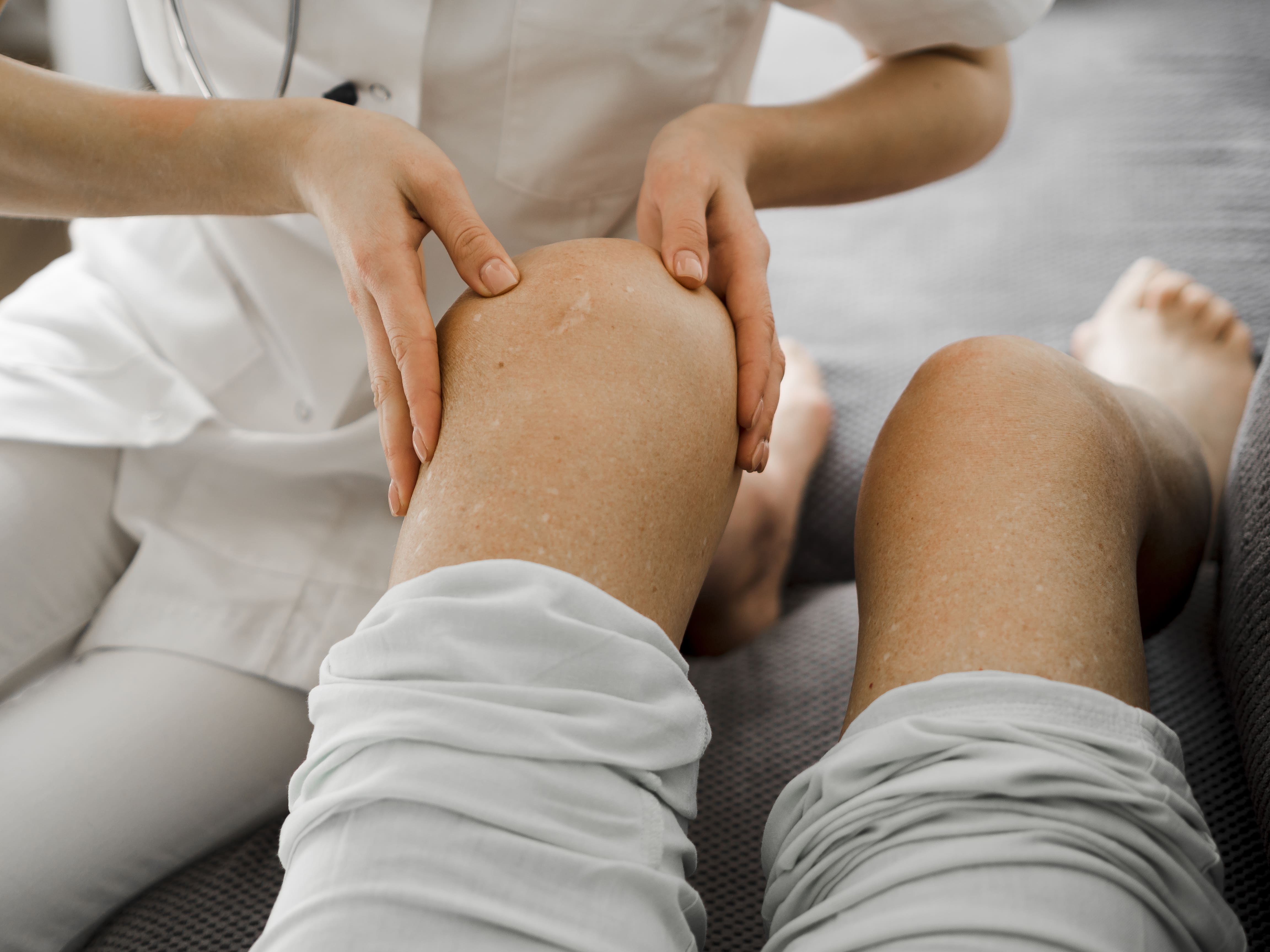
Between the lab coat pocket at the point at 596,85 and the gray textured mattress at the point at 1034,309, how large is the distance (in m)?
0.40

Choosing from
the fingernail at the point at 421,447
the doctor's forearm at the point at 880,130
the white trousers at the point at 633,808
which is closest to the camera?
the white trousers at the point at 633,808

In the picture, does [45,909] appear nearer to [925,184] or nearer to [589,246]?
[589,246]

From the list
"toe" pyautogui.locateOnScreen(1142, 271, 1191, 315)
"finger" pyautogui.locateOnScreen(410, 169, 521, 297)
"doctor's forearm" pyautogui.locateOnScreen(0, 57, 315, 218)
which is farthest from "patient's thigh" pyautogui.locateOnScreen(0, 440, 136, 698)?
"toe" pyautogui.locateOnScreen(1142, 271, 1191, 315)

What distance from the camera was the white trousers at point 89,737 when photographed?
0.58m

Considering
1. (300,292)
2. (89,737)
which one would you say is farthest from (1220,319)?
(89,737)

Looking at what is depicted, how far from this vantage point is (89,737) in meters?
0.62

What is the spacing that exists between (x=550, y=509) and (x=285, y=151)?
0.33 meters

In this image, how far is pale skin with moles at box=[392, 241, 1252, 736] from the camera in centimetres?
45

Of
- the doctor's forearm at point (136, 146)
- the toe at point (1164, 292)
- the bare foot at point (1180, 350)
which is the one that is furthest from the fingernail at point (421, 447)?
the toe at point (1164, 292)

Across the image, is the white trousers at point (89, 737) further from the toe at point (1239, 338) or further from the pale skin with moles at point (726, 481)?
the toe at point (1239, 338)

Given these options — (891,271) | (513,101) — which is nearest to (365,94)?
(513,101)

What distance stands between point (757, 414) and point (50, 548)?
22.4 inches

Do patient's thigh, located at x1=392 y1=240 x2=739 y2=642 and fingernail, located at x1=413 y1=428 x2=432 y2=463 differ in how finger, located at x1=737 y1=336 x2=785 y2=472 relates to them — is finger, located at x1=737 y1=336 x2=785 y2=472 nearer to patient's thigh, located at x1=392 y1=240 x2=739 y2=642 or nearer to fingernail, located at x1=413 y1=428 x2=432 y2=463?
patient's thigh, located at x1=392 y1=240 x2=739 y2=642

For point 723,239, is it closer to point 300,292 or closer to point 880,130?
point 880,130
